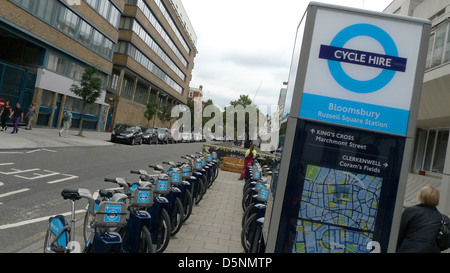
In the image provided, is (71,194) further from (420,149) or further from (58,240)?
(420,149)

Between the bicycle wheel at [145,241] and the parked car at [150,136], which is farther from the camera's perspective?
the parked car at [150,136]

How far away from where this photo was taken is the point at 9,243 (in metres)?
4.51

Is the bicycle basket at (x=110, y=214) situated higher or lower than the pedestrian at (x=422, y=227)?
lower

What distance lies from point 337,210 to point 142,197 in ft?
8.27

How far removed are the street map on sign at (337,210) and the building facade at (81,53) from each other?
69.7 ft

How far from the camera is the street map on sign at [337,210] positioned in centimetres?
290

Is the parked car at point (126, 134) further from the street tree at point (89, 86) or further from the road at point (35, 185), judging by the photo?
the road at point (35, 185)

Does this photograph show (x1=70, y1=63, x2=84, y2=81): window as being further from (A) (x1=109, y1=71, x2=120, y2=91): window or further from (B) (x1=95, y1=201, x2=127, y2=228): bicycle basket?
(B) (x1=95, y1=201, x2=127, y2=228): bicycle basket

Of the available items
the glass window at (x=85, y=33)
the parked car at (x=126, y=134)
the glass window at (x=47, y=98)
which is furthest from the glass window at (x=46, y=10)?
the parked car at (x=126, y=134)

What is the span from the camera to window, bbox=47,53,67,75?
81.5 ft

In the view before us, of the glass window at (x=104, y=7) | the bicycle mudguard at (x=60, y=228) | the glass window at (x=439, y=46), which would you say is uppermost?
the glass window at (x=104, y=7)

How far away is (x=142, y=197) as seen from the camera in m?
4.53
